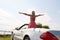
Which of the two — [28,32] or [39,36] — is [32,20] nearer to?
[28,32]

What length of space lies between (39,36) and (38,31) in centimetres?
34

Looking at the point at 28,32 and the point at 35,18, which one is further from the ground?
the point at 35,18

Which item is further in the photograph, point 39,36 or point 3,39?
point 3,39

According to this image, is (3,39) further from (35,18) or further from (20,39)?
(20,39)

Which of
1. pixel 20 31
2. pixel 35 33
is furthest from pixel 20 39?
pixel 35 33

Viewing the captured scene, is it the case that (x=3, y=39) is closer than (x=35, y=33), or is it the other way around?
(x=35, y=33)

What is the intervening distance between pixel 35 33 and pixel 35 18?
5249 mm

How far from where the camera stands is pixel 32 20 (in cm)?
1414

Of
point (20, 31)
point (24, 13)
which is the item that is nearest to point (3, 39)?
point (24, 13)

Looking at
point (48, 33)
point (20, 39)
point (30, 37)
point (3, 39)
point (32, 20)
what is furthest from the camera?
point (3, 39)

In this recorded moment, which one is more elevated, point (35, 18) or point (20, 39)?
point (35, 18)

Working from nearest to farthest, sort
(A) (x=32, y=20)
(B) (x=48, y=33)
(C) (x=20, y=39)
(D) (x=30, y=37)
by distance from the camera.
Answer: (B) (x=48, y=33) < (D) (x=30, y=37) < (C) (x=20, y=39) < (A) (x=32, y=20)

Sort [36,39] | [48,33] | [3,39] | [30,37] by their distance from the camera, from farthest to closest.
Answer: [3,39], [30,37], [36,39], [48,33]

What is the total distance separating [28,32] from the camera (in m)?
9.99
